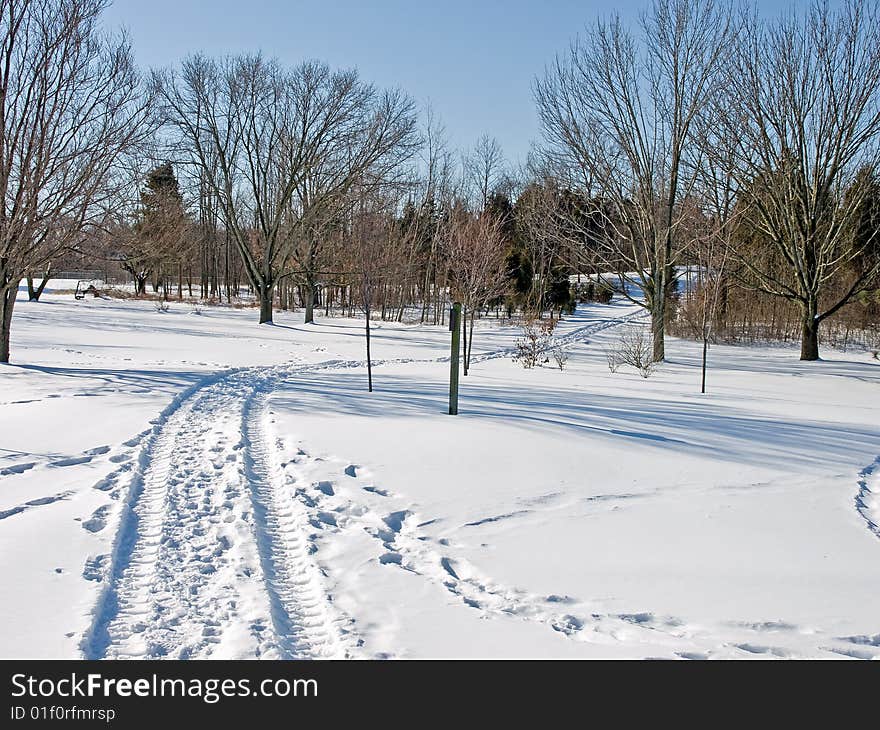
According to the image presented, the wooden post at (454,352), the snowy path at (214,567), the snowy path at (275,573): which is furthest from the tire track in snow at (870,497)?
the wooden post at (454,352)

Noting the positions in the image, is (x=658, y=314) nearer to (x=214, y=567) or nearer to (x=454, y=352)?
(x=454, y=352)

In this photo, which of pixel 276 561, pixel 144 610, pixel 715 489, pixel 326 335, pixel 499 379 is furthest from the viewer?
pixel 326 335

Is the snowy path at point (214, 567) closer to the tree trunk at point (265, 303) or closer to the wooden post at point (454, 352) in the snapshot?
the wooden post at point (454, 352)

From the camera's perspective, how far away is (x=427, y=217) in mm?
42406

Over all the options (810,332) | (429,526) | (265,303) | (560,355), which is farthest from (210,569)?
(265,303)

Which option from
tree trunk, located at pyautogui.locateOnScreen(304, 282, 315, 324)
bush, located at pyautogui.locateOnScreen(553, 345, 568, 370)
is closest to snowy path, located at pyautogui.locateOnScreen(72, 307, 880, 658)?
bush, located at pyautogui.locateOnScreen(553, 345, 568, 370)

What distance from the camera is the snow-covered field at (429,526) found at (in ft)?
10.9

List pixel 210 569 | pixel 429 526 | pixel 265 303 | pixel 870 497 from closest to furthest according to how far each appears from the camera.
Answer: pixel 210 569 < pixel 429 526 < pixel 870 497 < pixel 265 303

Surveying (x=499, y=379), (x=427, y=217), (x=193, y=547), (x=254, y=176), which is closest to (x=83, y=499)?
(x=193, y=547)

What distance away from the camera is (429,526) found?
194 inches

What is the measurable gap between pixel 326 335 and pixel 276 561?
21.2 meters

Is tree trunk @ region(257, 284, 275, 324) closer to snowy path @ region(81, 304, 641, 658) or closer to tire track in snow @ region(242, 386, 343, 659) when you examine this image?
snowy path @ region(81, 304, 641, 658)

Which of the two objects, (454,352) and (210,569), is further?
(454,352)
